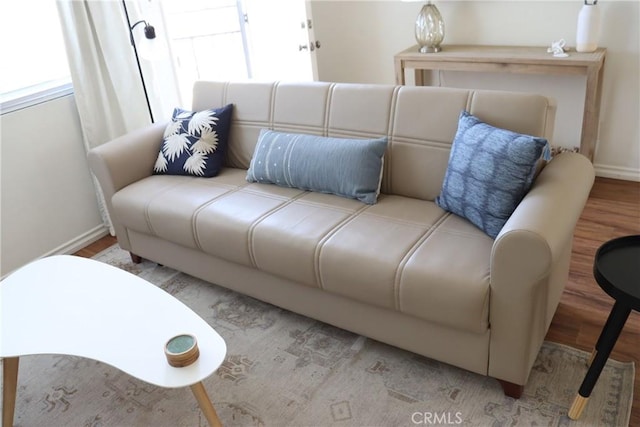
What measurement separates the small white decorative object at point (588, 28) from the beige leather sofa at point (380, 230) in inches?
49.2

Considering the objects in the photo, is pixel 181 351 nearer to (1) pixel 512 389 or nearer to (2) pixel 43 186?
(1) pixel 512 389

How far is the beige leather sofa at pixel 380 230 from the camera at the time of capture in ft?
5.38

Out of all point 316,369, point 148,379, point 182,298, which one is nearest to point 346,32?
point 182,298

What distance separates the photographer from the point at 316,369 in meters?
1.99

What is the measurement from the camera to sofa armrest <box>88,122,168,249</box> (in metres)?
2.63

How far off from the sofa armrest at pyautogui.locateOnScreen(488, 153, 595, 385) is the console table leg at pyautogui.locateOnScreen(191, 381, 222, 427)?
890 millimetres

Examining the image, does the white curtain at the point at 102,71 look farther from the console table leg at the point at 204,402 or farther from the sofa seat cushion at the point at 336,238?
the console table leg at the point at 204,402

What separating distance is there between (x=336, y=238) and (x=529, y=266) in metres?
0.69

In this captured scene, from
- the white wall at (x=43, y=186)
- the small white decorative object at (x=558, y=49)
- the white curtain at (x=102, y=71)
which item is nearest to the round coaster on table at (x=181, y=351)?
the white wall at (x=43, y=186)

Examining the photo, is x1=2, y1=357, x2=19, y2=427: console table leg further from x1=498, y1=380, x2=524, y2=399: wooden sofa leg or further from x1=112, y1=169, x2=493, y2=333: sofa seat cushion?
x1=498, y1=380, x2=524, y2=399: wooden sofa leg

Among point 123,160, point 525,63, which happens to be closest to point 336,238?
point 123,160

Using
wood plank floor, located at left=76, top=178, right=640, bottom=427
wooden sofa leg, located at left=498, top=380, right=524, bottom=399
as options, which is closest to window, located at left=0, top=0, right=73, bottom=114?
wood plank floor, located at left=76, top=178, right=640, bottom=427

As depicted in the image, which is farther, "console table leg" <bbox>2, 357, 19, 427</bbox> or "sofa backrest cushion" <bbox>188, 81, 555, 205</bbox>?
"sofa backrest cushion" <bbox>188, 81, 555, 205</bbox>

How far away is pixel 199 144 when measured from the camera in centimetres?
267
